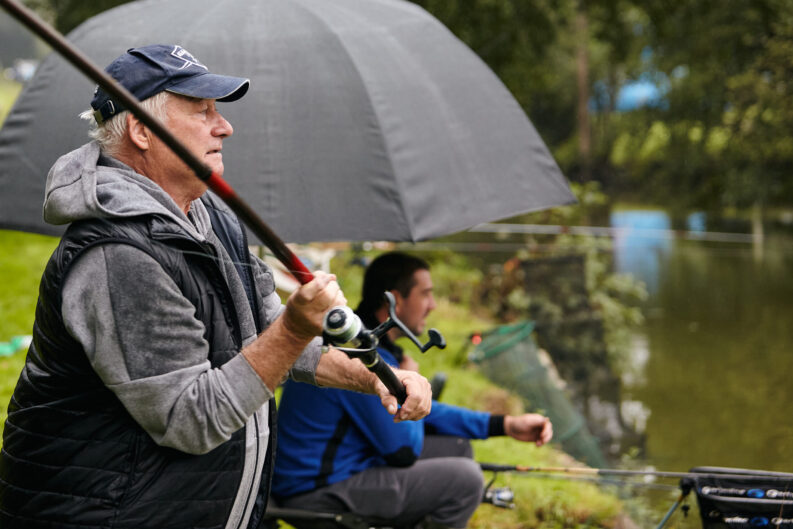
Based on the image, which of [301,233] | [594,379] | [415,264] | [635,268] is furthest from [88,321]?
[635,268]

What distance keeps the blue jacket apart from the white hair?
1.23 m

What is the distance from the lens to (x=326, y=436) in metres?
2.79

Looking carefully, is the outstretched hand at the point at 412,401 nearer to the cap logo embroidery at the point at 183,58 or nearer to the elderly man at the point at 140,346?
the elderly man at the point at 140,346

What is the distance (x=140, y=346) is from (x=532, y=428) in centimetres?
185

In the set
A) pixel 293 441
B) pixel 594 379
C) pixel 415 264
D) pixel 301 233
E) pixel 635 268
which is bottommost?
pixel 635 268

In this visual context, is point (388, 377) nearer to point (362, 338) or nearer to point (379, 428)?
point (362, 338)

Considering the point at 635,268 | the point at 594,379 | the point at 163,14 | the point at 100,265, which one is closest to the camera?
the point at 100,265

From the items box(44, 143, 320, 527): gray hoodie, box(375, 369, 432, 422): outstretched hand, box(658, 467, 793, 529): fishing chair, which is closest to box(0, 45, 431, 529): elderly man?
box(44, 143, 320, 527): gray hoodie

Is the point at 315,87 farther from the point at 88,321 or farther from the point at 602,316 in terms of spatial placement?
the point at 602,316

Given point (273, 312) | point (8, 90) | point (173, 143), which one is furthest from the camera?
point (8, 90)

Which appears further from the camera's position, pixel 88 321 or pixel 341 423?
pixel 341 423

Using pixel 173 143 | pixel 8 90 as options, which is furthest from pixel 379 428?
pixel 8 90

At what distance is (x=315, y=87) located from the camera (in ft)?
9.55

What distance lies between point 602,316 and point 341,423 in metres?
5.73
